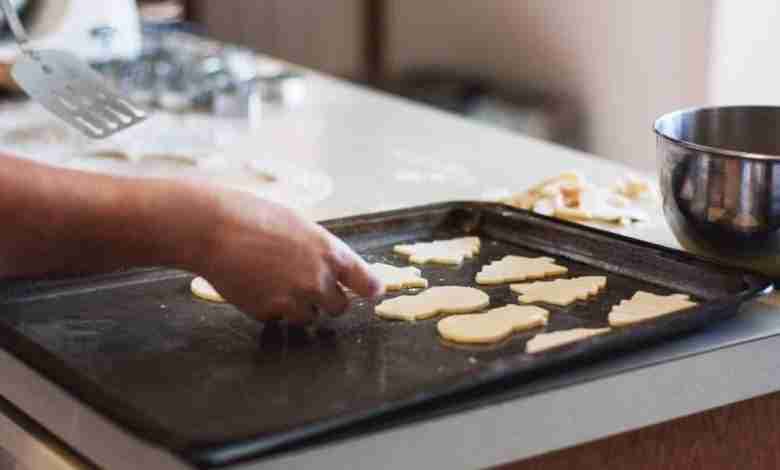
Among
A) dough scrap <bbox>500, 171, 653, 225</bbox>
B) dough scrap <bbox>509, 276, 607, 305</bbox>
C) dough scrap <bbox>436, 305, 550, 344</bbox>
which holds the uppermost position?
dough scrap <bbox>436, 305, 550, 344</bbox>

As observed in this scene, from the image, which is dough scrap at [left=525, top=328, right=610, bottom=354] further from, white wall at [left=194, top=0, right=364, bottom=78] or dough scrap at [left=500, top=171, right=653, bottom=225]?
Result: white wall at [left=194, top=0, right=364, bottom=78]

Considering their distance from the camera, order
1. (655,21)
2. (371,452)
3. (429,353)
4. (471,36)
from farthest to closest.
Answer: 1. (471,36)
2. (655,21)
3. (429,353)
4. (371,452)

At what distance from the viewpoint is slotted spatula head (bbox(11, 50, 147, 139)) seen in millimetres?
1604

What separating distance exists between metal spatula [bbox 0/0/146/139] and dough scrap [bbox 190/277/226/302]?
48cm

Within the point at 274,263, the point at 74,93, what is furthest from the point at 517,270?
the point at 74,93

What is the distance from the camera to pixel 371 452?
35.8 inches

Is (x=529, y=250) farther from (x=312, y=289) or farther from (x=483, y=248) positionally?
(x=312, y=289)

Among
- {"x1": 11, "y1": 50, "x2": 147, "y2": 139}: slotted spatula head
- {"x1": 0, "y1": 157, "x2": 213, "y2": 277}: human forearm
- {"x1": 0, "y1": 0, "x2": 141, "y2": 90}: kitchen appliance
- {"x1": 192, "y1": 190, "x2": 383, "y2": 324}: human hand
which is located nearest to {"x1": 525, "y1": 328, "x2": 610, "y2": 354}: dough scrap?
{"x1": 192, "y1": 190, "x2": 383, "y2": 324}: human hand

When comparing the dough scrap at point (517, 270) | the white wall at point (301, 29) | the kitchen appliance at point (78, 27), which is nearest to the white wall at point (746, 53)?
the white wall at point (301, 29)

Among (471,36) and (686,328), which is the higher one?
(686,328)

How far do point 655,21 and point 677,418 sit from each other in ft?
6.99

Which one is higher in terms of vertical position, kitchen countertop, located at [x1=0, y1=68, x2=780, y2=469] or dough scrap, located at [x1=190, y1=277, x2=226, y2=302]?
dough scrap, located at [x1=190, y1=277, x2=226, y2=302]

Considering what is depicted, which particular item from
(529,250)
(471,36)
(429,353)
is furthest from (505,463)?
(471,36)

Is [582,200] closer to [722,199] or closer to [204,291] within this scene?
[722,199]
